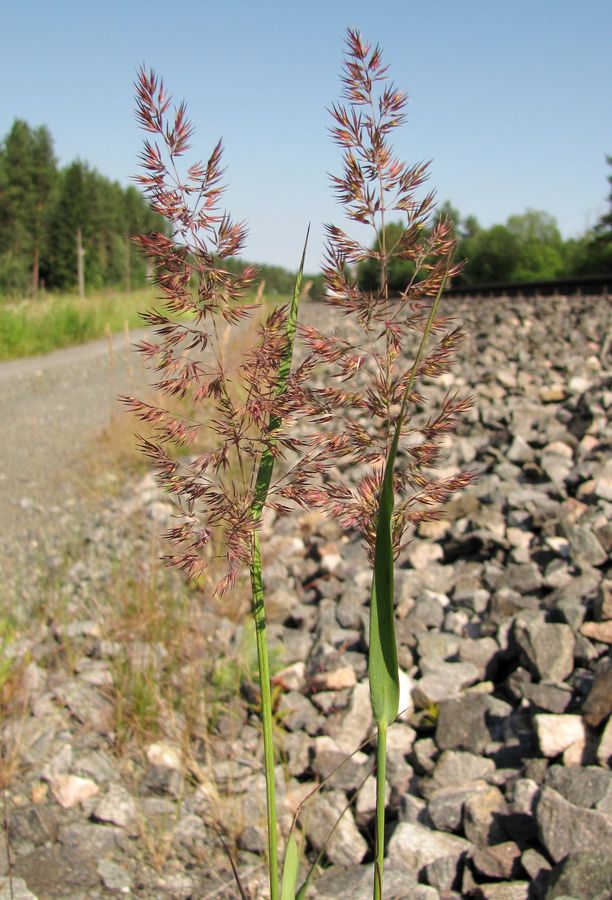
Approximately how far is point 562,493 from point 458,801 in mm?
2628

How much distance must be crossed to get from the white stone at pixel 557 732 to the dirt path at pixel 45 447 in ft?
4.99

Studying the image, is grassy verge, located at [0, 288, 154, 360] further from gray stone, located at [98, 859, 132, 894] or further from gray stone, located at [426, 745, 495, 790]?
gray stone, located at [98, 859, 132, 894]

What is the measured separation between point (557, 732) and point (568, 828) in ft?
1.52

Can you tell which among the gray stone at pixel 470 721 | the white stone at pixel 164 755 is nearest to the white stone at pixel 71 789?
the white stone at pixel 164 755

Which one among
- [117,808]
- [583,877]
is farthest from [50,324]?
[583,877]

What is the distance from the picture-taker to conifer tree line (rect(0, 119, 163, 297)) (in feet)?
156

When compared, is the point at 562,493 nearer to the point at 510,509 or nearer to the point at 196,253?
the point at 510,509

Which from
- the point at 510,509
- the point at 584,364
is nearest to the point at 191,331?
the point at 510,509

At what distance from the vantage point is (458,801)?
2244 mm

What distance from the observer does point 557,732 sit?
2404mm

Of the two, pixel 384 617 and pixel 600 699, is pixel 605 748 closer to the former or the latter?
pixel 600 699

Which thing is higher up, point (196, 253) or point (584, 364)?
point (196, 253)

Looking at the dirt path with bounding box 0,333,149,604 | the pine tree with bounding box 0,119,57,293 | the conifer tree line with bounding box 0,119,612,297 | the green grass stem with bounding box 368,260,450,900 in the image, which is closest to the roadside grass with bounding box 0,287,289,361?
the dirt path with bounding box 0,333,149,604

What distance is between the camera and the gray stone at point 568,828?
6.32 feet
